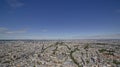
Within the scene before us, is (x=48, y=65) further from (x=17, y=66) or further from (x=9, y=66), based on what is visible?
(x=9, y=66)

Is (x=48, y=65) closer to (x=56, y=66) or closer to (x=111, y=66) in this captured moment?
(x=56, y=66)

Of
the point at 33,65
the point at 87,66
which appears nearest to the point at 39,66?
the point at 33,65

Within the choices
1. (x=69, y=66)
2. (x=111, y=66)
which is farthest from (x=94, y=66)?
(x=69, y=66)

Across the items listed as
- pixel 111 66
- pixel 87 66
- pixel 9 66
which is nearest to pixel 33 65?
pixel 9 66

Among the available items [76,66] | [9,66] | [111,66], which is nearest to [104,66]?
[111,66]

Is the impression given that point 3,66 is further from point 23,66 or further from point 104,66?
point 104,66

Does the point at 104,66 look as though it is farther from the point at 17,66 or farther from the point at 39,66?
the point at 17,66
